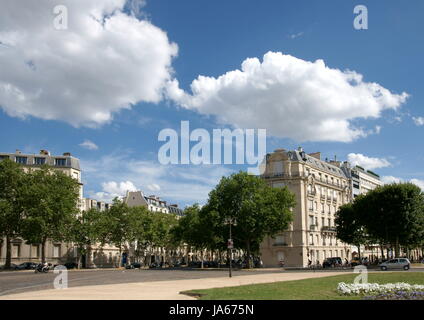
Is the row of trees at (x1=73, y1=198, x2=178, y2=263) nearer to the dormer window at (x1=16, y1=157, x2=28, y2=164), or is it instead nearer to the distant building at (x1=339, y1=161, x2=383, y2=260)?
the dormer window at (x1=16, y1=157, x2=28, y2=164)

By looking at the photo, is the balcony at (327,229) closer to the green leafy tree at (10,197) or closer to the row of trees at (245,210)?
the row of trees at (245,210)

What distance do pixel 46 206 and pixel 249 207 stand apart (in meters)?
29.3

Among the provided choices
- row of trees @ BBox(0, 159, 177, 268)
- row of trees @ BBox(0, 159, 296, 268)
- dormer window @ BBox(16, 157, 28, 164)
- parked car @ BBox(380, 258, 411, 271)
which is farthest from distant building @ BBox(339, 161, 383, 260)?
dormer window @ BBox(16, 157, 28, 164)

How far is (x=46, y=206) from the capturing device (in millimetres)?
65438

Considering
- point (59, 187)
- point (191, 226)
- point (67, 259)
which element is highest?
point (59, 187)

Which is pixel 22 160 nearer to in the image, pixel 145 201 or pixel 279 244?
pixel 145 201

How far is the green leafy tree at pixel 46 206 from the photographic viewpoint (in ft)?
214

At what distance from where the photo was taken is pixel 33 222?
2539 inches

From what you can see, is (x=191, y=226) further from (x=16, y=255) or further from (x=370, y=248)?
(x=370, y=248)

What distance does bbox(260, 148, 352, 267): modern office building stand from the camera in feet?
259

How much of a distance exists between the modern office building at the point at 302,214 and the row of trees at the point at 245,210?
782 centimetres

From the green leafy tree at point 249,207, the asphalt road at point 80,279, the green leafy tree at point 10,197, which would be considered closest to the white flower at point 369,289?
the asphalt road at point 80,279
